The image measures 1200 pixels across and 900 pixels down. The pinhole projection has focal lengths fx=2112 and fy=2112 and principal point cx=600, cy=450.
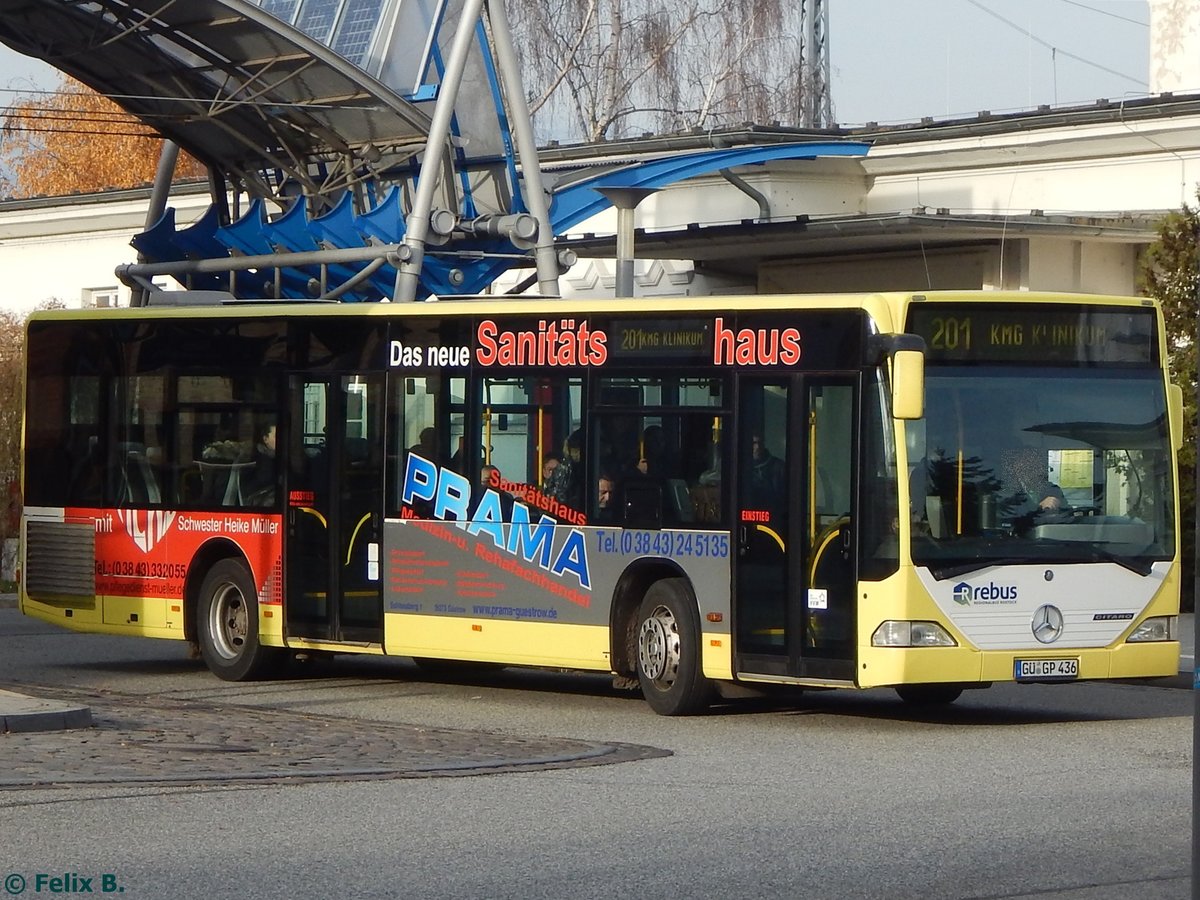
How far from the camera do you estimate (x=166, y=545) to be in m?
18.1

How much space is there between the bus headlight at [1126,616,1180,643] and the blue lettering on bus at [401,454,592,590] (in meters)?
3.83

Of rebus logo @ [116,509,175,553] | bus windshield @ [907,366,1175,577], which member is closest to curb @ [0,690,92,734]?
rebus logo @ [116,509,175,553]

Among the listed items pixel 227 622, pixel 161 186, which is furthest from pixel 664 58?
pixel 227 622

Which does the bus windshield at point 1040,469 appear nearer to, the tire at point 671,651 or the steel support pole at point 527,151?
the tire at point 671,651

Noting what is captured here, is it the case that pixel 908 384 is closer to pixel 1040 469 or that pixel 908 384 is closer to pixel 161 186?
pixel 1040 469

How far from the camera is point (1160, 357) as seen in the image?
47.6 feet

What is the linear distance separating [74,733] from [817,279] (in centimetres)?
1798

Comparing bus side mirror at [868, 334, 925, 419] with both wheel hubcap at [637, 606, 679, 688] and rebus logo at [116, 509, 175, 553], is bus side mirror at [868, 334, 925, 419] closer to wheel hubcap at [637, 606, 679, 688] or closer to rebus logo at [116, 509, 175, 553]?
wheel hubcap at [637, 606, 679, 688]

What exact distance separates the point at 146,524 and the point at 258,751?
6.37m

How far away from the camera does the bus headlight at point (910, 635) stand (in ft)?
44.0

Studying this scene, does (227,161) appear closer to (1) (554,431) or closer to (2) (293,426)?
(2) (293,426)

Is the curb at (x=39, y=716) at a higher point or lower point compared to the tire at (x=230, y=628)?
lower

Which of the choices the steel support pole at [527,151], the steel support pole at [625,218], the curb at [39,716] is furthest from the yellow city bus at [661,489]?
the steel support pole at [527,151]

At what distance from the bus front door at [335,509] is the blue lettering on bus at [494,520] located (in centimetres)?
41
